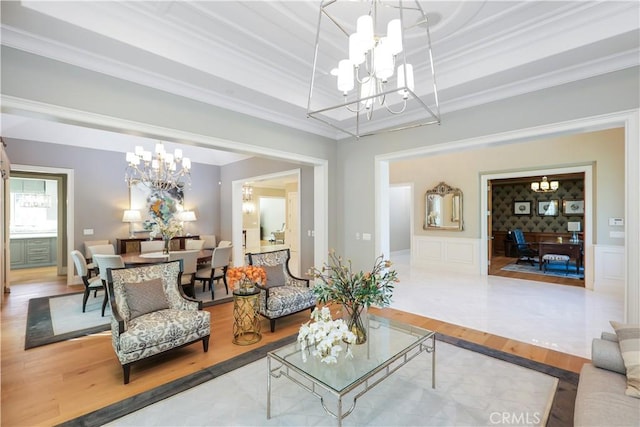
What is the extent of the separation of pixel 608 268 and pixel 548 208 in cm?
458

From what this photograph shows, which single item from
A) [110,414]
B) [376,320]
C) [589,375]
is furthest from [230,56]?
[589,375]

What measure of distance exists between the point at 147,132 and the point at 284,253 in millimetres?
2377

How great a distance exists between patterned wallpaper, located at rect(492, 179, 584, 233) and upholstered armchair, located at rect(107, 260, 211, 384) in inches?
407

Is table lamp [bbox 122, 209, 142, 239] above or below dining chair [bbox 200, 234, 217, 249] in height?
above

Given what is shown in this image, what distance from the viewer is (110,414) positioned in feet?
7.02

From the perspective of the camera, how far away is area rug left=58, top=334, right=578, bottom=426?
82.1 inches

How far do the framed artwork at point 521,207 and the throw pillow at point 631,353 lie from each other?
885 cm

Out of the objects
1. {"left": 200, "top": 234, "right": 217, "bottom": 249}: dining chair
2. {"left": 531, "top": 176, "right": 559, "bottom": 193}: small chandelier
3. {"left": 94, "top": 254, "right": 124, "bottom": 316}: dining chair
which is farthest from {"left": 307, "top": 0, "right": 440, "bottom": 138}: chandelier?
{"left": 531, "top": 176, "right": 559, "bottom": 193}: small chandelier

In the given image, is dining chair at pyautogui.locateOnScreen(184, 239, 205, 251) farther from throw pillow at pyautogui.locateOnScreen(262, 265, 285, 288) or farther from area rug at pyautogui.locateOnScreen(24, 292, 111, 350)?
throw pillow at pyautogui.locateOnScreen(262, 265, 285, 288)

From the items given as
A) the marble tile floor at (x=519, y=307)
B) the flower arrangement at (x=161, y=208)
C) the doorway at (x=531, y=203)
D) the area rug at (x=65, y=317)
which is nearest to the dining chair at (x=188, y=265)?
the area rug at (x=65, y=317)

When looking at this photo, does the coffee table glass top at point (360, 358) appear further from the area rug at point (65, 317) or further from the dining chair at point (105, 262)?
the dining chair at point (105, 262)

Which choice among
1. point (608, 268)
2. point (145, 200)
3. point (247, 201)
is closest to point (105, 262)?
point (145, 200)

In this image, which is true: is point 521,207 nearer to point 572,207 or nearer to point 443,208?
point 572,207

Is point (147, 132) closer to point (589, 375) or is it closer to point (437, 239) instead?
point (589, 375)
